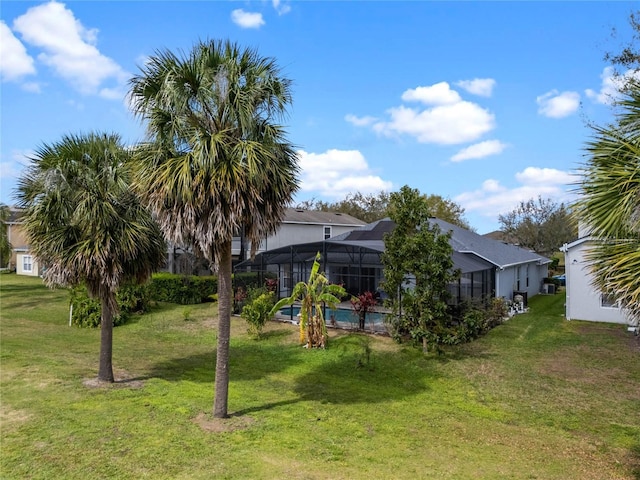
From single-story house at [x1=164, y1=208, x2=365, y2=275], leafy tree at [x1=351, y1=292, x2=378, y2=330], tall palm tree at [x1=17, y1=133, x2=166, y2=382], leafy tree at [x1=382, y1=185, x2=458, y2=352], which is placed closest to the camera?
tall palm tree at [x1=17, y1=133, x2=166, y2=382]

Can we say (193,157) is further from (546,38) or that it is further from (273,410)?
(546,38)

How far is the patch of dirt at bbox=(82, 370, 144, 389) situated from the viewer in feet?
32.7

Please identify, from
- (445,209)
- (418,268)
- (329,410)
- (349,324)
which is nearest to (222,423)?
(329,410)

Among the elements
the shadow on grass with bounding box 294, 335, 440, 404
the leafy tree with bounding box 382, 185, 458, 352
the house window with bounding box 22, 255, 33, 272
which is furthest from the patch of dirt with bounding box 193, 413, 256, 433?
the house window with bounding box 22, 255, 33, 272

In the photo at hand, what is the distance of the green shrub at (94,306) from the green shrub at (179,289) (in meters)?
2.78

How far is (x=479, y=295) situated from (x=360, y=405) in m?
13.6

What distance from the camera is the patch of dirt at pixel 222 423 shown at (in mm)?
7582

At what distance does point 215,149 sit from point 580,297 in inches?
705

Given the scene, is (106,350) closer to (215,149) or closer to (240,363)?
(240,363)

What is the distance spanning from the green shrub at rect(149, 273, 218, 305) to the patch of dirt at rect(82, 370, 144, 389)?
42.4 feet

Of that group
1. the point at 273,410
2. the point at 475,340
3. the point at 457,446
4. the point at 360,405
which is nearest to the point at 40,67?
the point at 273,410

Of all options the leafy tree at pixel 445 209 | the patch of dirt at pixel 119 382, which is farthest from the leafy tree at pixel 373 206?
the patch of dirt at pixel 119 382

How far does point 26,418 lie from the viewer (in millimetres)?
7820

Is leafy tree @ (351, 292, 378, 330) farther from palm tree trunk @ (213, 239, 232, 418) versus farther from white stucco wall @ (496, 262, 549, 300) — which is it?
palm tree trunk @ (213, 239, 232, 418)
